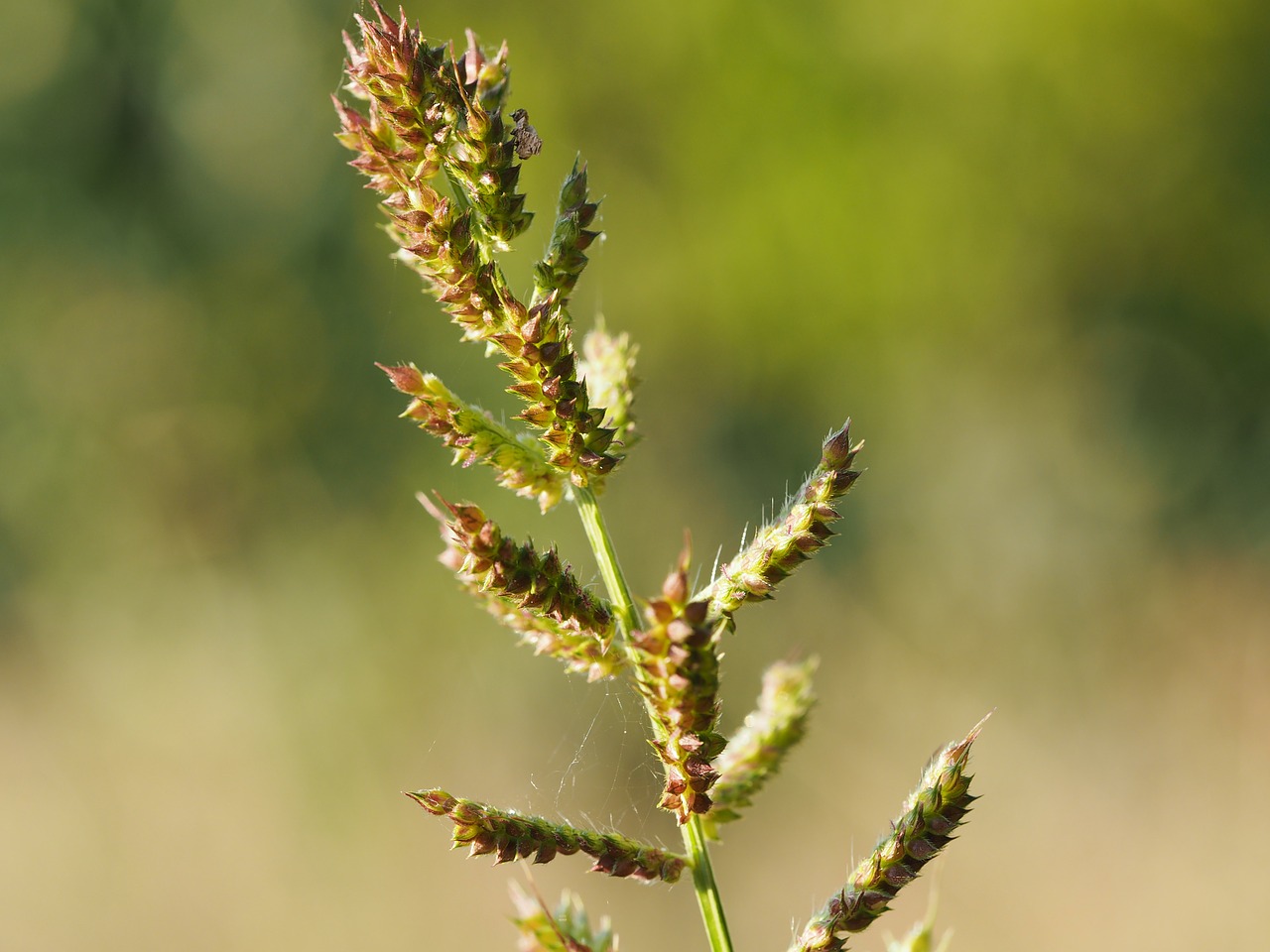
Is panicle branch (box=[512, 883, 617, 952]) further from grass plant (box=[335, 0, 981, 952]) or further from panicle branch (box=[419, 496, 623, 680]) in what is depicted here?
panicle branch (box=[419, 496, 623, 680])

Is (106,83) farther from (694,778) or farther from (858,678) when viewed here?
(694,778)

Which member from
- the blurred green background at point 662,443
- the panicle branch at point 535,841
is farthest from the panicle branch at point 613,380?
the blurred green background at point 662,443

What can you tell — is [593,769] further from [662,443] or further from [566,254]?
[566,254]

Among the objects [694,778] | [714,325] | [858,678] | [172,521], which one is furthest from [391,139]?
[172,521]

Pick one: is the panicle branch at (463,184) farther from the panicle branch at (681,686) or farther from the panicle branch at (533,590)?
the panicle branch at (681,686)

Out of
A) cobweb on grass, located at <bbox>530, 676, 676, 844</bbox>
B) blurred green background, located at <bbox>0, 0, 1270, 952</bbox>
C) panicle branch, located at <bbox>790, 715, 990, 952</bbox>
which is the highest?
blurred green background, located at <bbox>0, 0, 1270, 952</bbox>

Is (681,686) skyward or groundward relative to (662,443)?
groundward

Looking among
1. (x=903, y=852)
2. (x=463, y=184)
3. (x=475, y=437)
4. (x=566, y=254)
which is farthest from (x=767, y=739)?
(x=463, y=184)

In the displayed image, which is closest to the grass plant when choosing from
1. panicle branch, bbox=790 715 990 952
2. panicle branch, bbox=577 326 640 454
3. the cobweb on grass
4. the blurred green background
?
panicle branch, bbox=790 715 990 952
